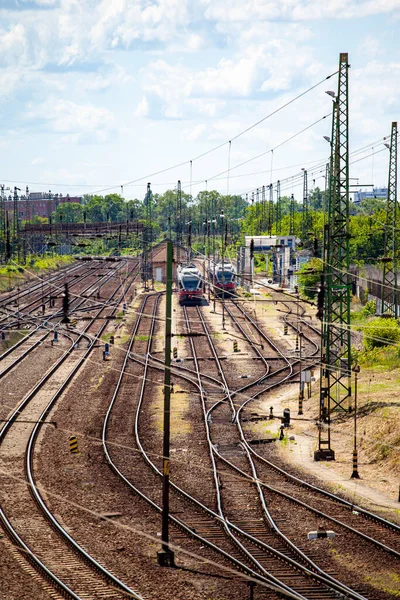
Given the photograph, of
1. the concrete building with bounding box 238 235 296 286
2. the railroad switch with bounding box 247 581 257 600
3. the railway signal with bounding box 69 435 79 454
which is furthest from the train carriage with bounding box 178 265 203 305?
the railroad switch with bounding box 247 581 257 600

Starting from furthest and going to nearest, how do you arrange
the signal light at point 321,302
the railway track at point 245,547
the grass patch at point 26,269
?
the grass patch at point 26,269 < the signal light at point 321,302 < the railway track at point 245,547

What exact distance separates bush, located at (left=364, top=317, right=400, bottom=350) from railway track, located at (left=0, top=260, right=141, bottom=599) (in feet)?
56.2

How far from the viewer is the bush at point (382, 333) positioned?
4259cm

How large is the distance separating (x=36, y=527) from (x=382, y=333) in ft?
88.3

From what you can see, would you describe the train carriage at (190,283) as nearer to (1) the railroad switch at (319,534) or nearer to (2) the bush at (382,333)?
(2) the bush at (382,333)

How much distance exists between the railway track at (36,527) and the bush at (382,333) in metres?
17.1

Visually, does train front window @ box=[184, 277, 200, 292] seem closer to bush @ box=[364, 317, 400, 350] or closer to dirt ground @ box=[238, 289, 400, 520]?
bush @ box=[364, 317, 400, 350]

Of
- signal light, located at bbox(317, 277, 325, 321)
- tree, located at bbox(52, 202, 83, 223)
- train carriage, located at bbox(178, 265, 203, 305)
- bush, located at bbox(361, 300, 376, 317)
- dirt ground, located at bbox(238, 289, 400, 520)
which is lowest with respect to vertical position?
dirt ground, located at bbox(238, 289, 400, 520)

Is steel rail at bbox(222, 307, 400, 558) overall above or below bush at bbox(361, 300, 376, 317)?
below

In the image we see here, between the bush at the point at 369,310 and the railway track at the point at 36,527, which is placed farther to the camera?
the bush at the point at 369,310

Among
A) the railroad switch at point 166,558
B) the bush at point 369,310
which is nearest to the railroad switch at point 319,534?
the railroad switch at point 166,558

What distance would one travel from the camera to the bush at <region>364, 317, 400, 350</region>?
140ft

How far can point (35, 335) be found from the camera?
5844 cm

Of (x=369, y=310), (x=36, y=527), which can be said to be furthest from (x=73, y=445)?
(x=369, y=310)
